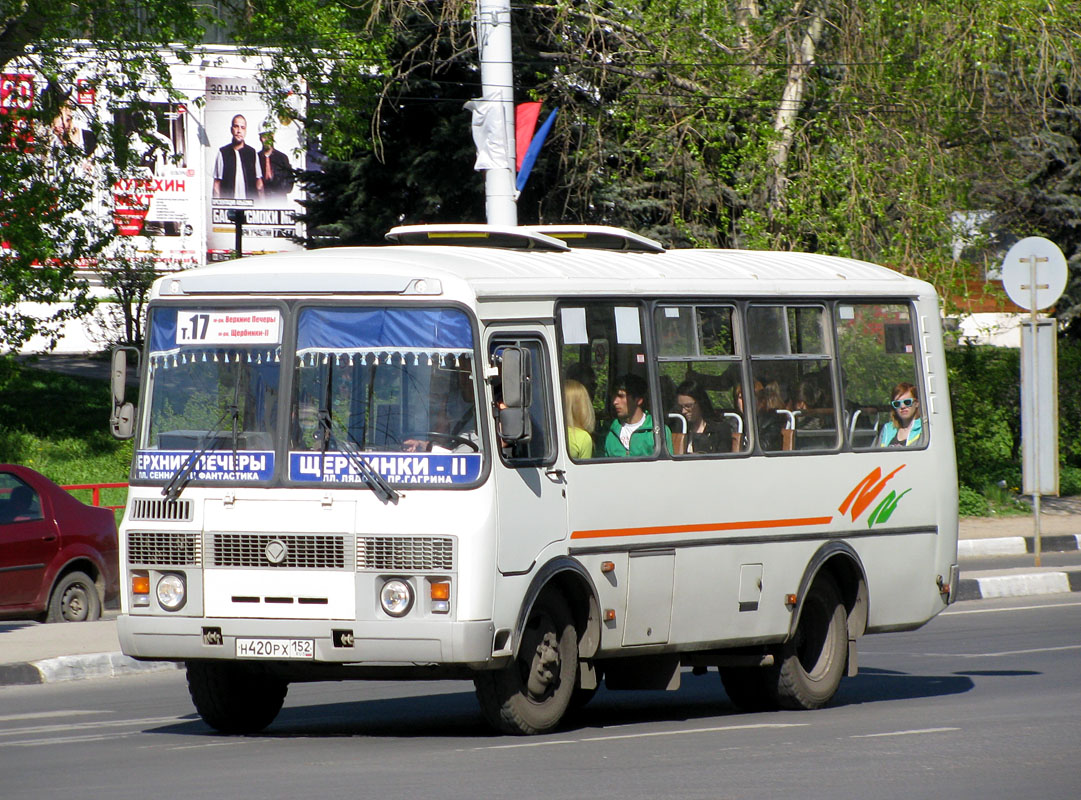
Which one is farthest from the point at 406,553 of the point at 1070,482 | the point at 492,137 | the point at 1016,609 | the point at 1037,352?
the point at 1070,482

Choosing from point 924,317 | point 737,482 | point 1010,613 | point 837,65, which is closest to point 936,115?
point 837,65

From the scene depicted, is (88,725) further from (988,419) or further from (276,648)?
(988,419)

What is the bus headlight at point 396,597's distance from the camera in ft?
29.3

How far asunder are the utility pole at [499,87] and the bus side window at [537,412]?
293 inches

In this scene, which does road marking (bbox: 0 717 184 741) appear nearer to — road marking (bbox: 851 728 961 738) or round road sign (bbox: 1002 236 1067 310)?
road marking (bbox: 851 728 961 738)

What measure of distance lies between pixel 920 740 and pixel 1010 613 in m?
8.07

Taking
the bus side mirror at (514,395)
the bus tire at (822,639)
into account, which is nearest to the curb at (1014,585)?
the bus tire at (822,639)

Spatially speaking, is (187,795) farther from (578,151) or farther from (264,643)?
(578,151)

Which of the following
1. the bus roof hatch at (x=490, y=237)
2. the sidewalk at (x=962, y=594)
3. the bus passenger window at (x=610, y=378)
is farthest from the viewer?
the sidewalk at (x=962, y=594)

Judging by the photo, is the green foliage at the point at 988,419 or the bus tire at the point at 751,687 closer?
the bus tire at the point at 751,687

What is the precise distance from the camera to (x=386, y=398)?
30.3ft

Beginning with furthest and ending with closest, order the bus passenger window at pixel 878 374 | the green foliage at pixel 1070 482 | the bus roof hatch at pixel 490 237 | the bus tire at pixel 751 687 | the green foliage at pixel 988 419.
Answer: the green foliage at pixel 1070 482
the green foliage at pixel 988 419
the bus passenger window at pixel 878 374
the bus tire at pixel 751 687
the bus roof hatch at pixel 490 237

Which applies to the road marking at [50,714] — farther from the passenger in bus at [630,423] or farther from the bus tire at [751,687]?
the bus tire at [751,687]

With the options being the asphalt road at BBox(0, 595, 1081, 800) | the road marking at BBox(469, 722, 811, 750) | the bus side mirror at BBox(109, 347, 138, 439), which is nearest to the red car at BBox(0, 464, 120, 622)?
the asphalt road at BBox(0, 595, 1081, 800)
